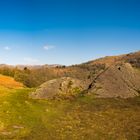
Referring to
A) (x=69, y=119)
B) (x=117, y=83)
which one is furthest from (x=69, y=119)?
(x=117, y=83)

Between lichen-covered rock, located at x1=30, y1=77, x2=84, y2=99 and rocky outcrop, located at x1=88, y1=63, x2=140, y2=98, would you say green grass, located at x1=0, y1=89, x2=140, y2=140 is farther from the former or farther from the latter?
lichen-covered rock, located at x1=30, y1=77, x2=84, y2=99

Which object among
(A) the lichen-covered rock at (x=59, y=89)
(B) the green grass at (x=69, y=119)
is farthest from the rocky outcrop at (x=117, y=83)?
(A) the lichen-covered rock at (x=59, y=89)

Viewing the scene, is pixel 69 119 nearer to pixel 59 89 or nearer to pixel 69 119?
pixel 69 119

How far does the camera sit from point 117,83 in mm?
40219

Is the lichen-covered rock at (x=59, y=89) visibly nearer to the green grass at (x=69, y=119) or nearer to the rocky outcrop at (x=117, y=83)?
the green grass at (x=69, y=119)

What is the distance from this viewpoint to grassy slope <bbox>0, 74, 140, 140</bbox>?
2144 centimetres

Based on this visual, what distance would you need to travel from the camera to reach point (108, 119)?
26797 millimetres

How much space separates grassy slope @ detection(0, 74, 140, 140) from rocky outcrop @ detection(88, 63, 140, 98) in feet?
7.13

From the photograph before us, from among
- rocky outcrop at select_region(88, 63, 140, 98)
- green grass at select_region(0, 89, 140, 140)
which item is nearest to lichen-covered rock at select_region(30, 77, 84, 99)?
green grass at select_region(0, 89, 140, 140)

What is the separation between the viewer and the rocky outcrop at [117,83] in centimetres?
3828

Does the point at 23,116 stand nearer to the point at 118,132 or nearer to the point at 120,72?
the point at 118,132

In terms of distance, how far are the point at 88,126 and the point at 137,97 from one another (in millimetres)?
15844

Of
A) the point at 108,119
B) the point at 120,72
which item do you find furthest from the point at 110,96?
the point at 108,119

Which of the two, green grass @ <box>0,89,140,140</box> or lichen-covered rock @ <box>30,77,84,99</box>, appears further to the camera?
lichen-covered rock @ <box>30,77,84,99</box>
